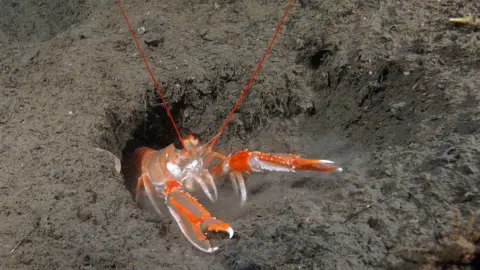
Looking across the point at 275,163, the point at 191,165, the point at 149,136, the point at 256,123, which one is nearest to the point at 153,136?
the point at 149,136

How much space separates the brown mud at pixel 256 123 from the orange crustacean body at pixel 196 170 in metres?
A: 0.16

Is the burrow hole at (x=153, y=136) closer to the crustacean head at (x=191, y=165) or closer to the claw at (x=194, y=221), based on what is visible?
the crustacean head at (x=191, y=165)

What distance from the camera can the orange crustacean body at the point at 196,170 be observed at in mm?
3145

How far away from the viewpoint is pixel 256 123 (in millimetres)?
4906

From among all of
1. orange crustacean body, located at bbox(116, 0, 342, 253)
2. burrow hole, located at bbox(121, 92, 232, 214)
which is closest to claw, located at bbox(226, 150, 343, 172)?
orange crustacean body, located at bbox(116, 0, 342, 253)

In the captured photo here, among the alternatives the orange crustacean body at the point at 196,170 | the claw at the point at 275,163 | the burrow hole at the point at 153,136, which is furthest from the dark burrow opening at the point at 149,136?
the claw at the point at 275,163

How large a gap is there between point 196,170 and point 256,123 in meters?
0.99

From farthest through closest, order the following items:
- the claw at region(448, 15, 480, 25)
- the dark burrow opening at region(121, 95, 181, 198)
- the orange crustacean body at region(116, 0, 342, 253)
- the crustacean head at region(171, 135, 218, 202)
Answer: the dark burrow opening at region(121, 95, 181, 198), the crustacean head at region(171, 135, 218, 202), the claw at region(448, 15, 480, 25), the orange crustacean body at region(116, 0, 342, 253)

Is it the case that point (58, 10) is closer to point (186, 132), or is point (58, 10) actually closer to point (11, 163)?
point (186, 132)

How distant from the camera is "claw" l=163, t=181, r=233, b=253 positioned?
2.94 metres

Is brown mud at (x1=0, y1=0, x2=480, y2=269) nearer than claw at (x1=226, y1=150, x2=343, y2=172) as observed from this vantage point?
Yes

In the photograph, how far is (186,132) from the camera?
5438 mm

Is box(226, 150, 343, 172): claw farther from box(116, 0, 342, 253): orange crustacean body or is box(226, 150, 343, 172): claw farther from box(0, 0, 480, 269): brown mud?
box(0, 0, 480, 269): brown mud

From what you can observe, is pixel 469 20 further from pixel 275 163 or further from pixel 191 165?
pixel 191 165
